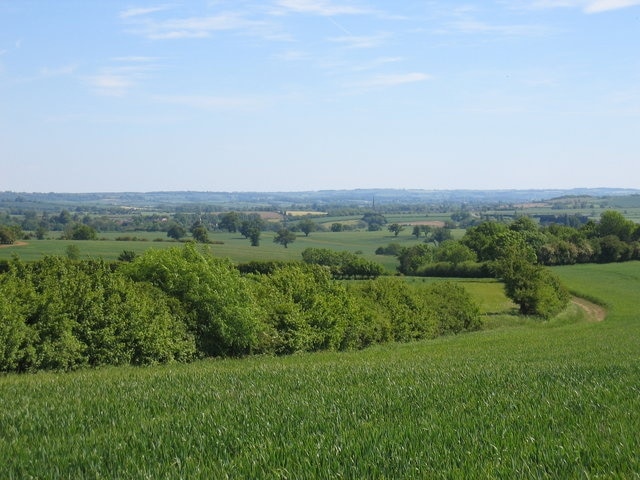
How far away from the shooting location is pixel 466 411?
10461 mm

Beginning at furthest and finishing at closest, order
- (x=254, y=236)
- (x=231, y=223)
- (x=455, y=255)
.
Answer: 1. (x=231, y=223)
2. (x=254, y=236)
3. (x=455, y=255)

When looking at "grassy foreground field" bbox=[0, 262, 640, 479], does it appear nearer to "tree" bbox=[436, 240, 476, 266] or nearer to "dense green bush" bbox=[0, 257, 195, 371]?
"dense green bush" bbox=[0, 257, 195, 371]

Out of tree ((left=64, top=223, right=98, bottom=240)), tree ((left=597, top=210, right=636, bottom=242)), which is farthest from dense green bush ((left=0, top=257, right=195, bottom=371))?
tree ((left=597, top=210, right=636, bottom=242))

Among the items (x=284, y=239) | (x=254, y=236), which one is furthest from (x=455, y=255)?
(x=254, y=236)

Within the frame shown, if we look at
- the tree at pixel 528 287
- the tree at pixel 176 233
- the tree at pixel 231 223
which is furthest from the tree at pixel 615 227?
the tree at pixel 231 223

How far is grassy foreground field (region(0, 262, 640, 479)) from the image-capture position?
7.47 meters

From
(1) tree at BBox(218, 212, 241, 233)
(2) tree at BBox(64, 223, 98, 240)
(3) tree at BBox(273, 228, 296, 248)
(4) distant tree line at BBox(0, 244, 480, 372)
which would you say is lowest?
(3) tree at BBox(273, 228, 296, 248)

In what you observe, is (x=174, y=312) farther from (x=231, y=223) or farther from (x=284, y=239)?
(x=231, y=223)

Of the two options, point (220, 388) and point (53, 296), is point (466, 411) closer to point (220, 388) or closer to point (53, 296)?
point (220, 388)

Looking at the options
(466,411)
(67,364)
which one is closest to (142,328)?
(67,364)

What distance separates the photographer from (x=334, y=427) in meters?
9.44

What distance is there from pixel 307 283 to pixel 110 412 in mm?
28411

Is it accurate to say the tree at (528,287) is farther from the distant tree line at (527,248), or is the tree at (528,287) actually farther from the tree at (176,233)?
the tree at (176,233)

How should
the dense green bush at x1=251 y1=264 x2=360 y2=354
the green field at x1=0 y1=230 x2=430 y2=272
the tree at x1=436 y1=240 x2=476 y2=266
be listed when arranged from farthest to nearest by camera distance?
the tree at x1=436 y1=240 x2=476 y2=266 → the green field at x1=0 y1=230 x2=430 y2=272 → the dense green bush at x1=251 y1=264 x2=360 y2=354
